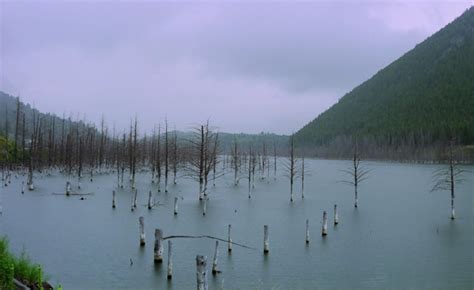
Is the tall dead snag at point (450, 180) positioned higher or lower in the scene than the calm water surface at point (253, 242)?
higher

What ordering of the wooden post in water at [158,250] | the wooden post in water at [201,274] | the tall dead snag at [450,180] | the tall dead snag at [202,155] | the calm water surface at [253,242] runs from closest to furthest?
the wooden post in water at [201,274] < the calm water surface at [253,242] < the wooden post in water at [158,250] < the tall dead snag at [450,180] < the tall dead snag at [202,155]

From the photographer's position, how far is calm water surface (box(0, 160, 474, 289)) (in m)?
22.0

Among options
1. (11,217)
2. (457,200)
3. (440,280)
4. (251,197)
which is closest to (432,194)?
(457,200)

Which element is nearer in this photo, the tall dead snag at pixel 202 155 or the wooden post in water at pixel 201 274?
the wooden post in water at pixel 201 274

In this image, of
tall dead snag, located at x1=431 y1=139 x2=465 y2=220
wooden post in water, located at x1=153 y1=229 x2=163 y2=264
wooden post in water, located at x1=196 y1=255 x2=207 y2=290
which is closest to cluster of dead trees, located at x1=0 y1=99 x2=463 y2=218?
tall dead snag, located at x1=431 y1=139 x2=465 y2=220

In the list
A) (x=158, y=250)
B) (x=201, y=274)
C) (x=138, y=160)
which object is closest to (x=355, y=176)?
(x=158, y=250)

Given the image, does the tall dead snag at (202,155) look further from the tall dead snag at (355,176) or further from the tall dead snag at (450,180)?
the tall dead snag at (450,180)

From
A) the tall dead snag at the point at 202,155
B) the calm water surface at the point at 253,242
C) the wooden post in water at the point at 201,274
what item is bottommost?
the calm water surface at the point at 253,242

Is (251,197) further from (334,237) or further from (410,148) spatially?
(410,148)

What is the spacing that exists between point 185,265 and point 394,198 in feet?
145

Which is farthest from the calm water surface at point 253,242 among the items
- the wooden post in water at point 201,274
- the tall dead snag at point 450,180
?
the wooden post in water at point 201,274

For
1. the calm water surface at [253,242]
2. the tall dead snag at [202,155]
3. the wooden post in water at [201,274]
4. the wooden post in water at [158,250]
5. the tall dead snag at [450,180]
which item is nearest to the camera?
the wooden post in water at [201,274]

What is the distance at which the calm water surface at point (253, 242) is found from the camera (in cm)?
2198

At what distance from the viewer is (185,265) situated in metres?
23.7
